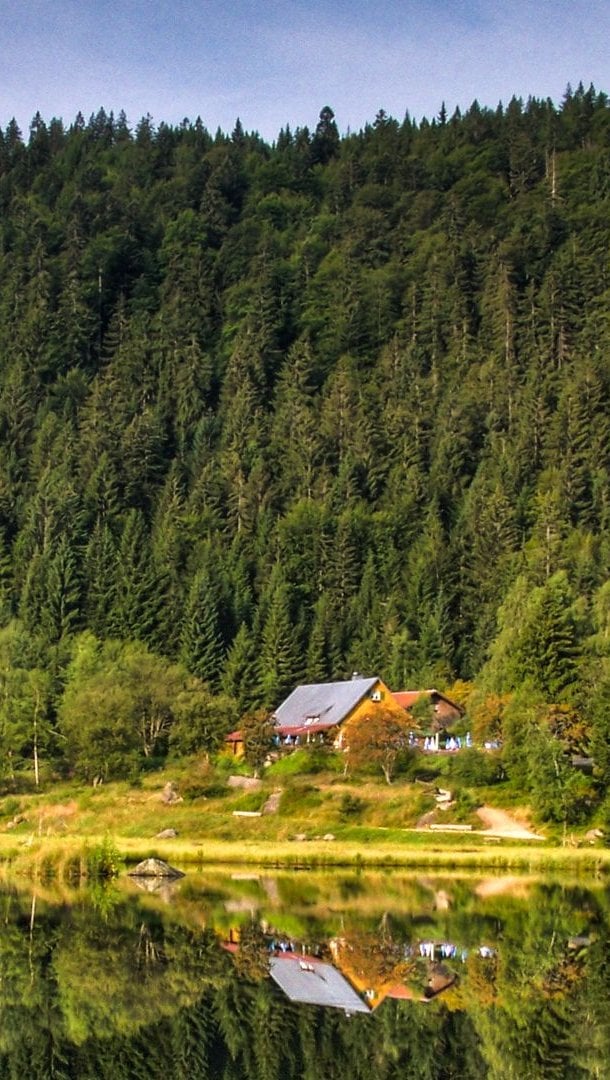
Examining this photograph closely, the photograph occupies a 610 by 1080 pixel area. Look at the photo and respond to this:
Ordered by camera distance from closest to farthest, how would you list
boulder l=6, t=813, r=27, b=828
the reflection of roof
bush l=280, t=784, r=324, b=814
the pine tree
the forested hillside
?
the reflection of roof → bush l=280, t=784, r=324, b=814 → boulder l=6, t=813, r=27, b=828 → the forested hillside → the pine tree

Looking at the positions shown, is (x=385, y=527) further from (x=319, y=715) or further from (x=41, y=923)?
(x=41, y=923)

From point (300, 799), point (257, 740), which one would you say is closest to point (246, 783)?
point (257, 740)

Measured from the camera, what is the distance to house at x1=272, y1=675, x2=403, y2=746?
10450cm

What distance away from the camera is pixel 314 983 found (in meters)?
37.5

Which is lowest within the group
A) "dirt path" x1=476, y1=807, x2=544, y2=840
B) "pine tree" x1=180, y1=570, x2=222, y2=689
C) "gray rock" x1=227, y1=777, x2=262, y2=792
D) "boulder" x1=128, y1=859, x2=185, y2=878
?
"dirt path" x1=476, y1=807, x2=544, y2=840

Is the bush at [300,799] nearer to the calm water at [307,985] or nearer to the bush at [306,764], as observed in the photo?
the bush at [306,764]

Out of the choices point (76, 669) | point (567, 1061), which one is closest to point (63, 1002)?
point (567, 1061)

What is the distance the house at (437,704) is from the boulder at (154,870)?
5065 cm

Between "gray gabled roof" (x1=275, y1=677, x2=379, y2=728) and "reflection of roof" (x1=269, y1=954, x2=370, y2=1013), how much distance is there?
6385 cm

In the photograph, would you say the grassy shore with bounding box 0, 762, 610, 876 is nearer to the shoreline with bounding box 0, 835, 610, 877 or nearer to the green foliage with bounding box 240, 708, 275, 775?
the shoreline with bounding box 0, 835, 610, 877

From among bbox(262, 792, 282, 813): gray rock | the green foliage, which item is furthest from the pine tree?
bbox(262, 792, 282, 813): gray rock

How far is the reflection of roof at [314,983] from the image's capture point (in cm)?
3531

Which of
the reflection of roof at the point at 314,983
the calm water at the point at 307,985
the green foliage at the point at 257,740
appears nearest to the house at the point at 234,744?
the green foliage at the point at 257,740

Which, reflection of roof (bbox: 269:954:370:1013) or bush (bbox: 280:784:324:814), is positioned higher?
reflection of roof (bbox: 269:954:370:1013)
